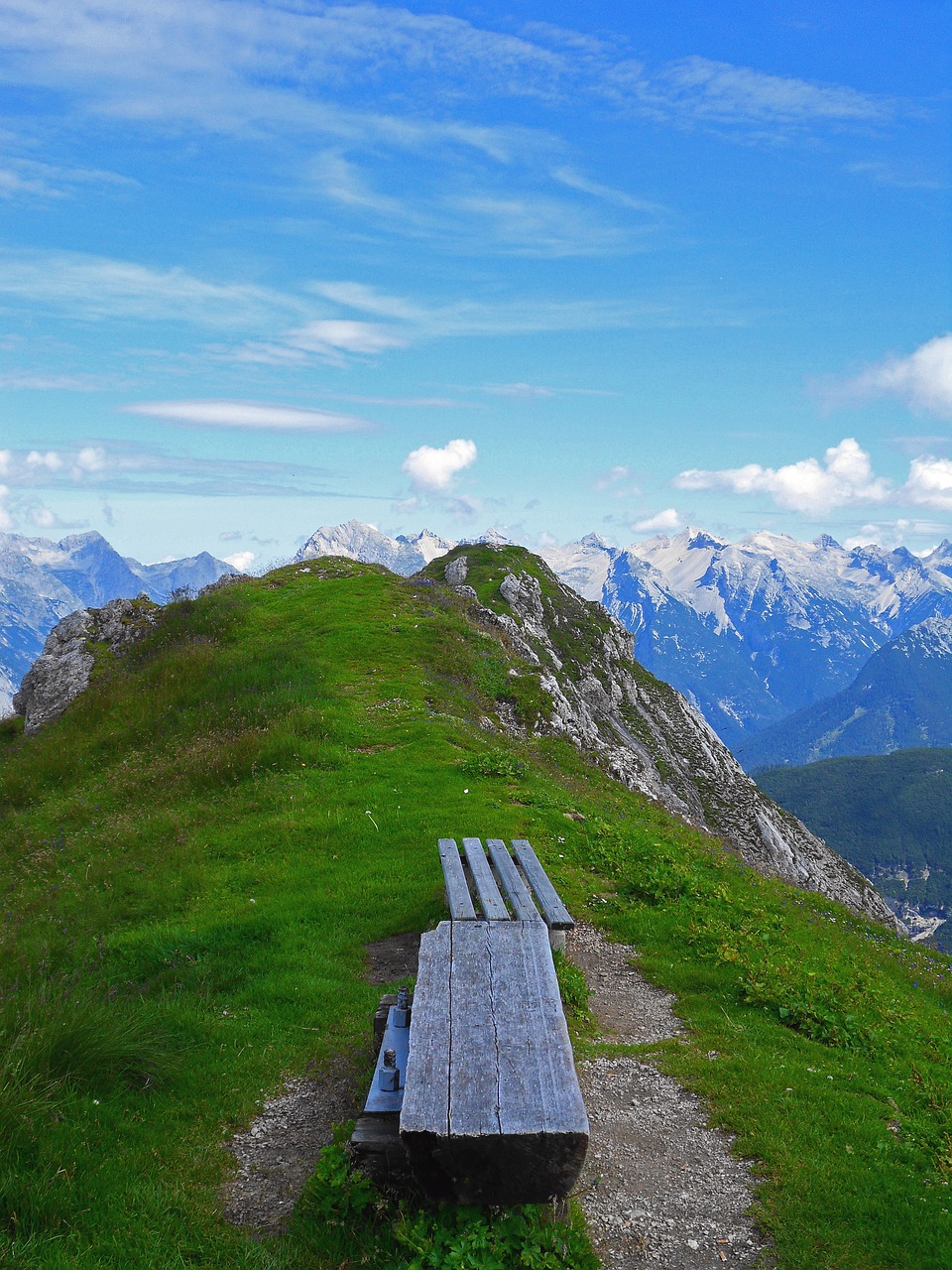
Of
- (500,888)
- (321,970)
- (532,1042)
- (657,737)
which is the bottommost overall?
(657,737)

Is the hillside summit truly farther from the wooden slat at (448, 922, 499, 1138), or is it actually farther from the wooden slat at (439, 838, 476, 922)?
the wooden slat at (448, 922, 499, 1138)

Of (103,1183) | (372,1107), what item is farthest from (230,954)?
(372,1107)

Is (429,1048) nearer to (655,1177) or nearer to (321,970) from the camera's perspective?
(655,1177)

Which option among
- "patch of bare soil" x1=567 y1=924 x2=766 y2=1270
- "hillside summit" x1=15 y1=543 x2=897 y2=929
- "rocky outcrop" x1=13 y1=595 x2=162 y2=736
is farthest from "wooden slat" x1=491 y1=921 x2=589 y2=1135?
"rocky outcrop" x1=13 y1=595 x2=162 y2=736

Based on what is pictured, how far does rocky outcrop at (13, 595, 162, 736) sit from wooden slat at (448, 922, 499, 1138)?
2547 cm

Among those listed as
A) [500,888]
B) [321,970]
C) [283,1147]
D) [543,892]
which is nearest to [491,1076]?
[283,1147]

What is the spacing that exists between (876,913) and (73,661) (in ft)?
187

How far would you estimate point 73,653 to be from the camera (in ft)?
103

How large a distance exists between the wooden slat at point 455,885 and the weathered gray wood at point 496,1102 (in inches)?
74.8

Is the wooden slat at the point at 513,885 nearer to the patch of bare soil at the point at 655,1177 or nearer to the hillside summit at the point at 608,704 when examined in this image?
the patch of bare soil at the point at 655,1177

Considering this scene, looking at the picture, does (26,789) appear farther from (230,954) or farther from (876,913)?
(876,913)

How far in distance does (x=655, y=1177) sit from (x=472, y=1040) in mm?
2195

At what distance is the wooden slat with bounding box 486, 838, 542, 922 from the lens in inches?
332

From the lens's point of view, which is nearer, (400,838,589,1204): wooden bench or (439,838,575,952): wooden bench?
(400,838,589,1204): wooden bench
